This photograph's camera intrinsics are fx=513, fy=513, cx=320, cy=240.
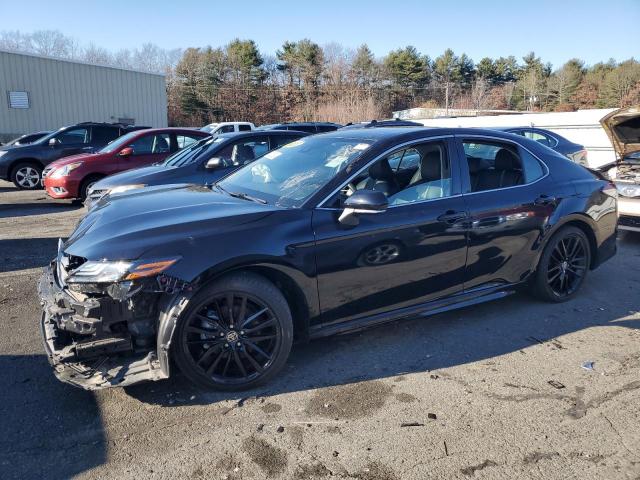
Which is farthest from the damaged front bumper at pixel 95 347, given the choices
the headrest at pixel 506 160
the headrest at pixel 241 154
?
the headrest at pixel 241 154

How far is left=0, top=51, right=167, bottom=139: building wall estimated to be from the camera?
84.1ft

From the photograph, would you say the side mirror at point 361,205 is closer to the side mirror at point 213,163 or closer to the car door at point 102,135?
the side mirror at point 213,163

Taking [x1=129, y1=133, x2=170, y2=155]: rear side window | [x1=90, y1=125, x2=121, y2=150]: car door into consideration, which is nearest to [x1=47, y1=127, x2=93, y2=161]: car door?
[x1=90, y1=125, x2=121, y2=150]: car door

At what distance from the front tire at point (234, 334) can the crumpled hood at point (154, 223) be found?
35cm

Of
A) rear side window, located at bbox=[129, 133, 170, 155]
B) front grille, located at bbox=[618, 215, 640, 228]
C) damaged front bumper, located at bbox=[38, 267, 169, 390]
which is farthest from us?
rear side window, located at bbox=[129, 133, 170, 155]

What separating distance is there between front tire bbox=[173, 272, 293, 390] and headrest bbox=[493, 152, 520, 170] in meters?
2.49

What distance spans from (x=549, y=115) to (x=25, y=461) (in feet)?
59.0

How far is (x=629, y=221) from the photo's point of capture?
7207 mm

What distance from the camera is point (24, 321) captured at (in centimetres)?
441

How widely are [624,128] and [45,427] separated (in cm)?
874

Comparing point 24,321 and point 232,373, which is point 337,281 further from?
point 24,321

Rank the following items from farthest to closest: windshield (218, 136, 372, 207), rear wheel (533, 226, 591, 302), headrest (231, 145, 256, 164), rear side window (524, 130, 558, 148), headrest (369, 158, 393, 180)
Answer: rear side window (524, 130, 558, 148) < headrest (231, 145, 256, 164) < rear wheel (533, 226, 591, 302) < headrest (369, 158, 393, 180) < windshield (218, 136, 372, 207)

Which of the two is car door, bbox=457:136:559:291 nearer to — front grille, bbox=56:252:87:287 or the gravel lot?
the gravel lot

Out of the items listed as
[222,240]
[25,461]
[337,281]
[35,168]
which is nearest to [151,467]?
[25,461]
